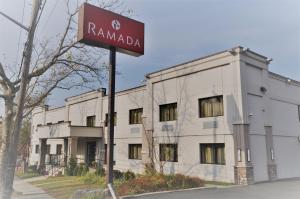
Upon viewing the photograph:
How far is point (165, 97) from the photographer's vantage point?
76.4ft

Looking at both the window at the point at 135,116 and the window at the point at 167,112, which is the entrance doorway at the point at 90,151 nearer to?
the window at the point at 135,116

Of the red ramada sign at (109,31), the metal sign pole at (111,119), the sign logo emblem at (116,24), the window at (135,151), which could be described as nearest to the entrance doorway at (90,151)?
the window at (135,151)

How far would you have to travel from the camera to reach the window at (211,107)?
1930 centimetres

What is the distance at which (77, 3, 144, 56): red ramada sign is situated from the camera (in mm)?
11789

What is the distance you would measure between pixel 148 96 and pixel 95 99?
8.79 meters

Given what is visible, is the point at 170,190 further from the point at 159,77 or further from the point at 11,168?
the point at 159,77

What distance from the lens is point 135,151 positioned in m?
26.2

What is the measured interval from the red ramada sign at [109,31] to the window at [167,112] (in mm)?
9787

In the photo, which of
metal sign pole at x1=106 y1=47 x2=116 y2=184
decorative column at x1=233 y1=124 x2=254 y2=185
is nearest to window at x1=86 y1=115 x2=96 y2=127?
decorative column at x1=233 y1=124 x2=254 y2=185

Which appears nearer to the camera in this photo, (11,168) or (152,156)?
(11,168)

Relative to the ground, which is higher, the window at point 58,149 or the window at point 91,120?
the window at point 91,120

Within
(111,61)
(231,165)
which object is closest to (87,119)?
(231,165)

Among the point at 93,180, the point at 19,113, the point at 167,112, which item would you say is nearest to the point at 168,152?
the point at 167,112

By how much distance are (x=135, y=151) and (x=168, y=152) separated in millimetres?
4674
